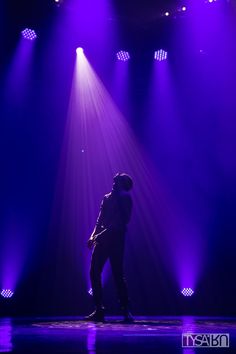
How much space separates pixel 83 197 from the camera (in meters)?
8.59

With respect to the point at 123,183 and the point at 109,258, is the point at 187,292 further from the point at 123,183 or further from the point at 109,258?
the point at 123,183

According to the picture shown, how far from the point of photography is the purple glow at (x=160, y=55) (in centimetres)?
906

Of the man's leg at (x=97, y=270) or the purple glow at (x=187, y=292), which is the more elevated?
the man's leg at (x=97, y=270)

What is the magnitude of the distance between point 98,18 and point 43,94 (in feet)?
5.72

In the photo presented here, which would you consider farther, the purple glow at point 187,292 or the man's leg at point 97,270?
the purple glow at point 187,292

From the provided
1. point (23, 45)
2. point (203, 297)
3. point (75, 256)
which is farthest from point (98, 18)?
point (203, 297)

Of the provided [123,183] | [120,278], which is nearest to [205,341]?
[120,278]

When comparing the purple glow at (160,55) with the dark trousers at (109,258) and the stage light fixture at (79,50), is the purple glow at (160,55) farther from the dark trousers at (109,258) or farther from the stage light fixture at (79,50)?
the dark trousers at (109,258)

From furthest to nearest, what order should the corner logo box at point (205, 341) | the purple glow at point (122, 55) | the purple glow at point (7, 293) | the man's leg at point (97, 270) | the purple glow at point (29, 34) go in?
the purple glow at point (122, 55) → the purple glow at point (29, 34) → the purple glow at point (7, 293) → the man's leg at point (97, 270) → the corner logo box at point (205, 341)

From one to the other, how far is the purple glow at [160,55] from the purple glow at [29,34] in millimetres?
2500

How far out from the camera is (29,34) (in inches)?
320

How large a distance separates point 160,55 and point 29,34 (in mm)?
2702

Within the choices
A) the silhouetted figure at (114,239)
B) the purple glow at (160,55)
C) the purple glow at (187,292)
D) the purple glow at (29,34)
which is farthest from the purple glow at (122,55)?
the purple glow at (187,292)

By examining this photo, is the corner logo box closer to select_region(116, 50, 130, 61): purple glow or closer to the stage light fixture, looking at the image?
the stage light fixture
